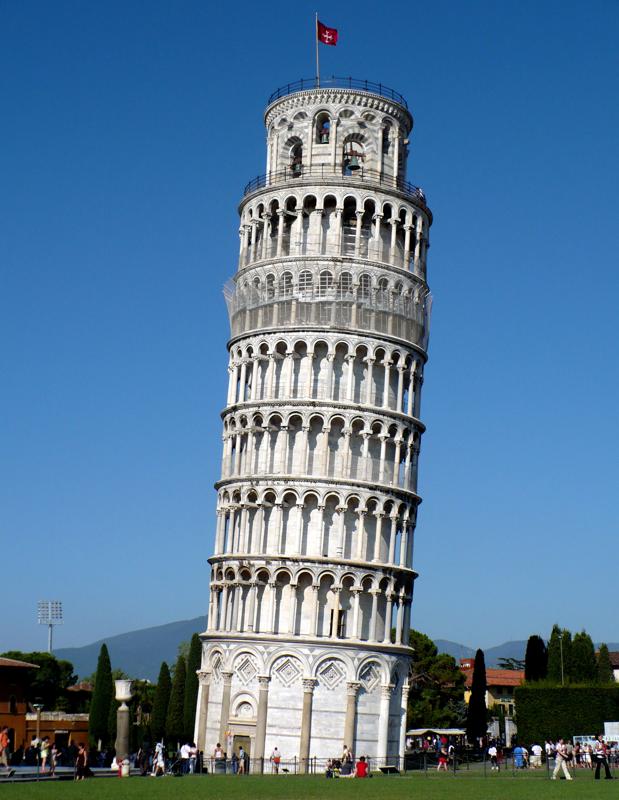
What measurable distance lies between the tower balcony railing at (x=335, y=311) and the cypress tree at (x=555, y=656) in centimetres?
2379

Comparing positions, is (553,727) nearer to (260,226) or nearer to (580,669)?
(580,669)

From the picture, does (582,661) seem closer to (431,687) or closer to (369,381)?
(431,687)

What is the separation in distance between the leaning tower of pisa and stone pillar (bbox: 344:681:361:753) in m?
0.09

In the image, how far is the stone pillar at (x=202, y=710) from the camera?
215 feet

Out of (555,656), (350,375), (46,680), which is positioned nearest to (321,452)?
(350,375)

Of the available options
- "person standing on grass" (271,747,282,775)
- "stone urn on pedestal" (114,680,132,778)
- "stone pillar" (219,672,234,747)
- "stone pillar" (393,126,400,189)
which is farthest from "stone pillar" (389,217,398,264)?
"stone urn on pedestal" (114,680,132,778)

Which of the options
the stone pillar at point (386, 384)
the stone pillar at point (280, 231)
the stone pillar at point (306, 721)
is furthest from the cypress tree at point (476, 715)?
the stone pillar at point (280, 231)

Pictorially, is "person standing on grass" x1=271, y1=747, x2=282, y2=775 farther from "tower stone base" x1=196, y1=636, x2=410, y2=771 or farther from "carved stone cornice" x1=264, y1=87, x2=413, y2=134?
"carved stone cornice" x1=264, y1=87, x2=413, y2=134

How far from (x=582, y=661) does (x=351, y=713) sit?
2367cm

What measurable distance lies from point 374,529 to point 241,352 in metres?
12.4

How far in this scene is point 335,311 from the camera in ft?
221

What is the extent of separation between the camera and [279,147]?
73125mm

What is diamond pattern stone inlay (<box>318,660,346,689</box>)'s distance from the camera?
6366 cm

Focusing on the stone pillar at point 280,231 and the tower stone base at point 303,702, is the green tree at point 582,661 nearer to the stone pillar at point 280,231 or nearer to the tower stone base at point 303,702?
the tower stone base at point 303,702
